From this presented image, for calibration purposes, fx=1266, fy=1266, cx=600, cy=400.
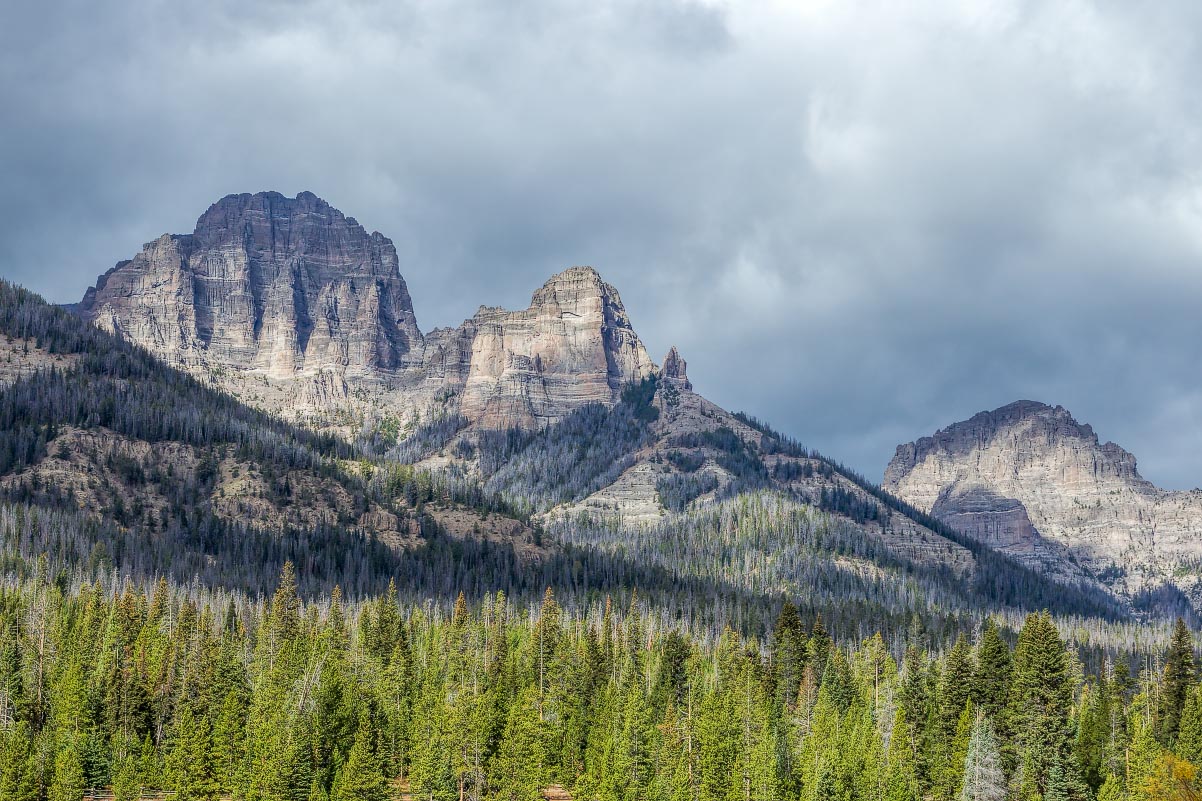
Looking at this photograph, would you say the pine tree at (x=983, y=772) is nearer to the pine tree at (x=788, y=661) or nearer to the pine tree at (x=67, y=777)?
the pine tree at (x=788, y=661)

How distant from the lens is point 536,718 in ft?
380

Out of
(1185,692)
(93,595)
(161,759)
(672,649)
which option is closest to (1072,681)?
(1185,692)

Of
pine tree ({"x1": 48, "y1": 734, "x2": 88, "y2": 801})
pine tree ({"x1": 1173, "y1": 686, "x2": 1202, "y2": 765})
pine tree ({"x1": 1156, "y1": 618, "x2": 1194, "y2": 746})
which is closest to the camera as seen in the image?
pine tree ({"x1": 48, "y1": 734, "x2": 88, "y2": 801})

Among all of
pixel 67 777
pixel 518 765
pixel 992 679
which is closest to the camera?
pixel 67 777

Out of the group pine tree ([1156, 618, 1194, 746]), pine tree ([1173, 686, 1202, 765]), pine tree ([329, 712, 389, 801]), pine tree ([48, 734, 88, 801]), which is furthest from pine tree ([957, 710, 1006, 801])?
pine tree ([48, 734, 88, 801])

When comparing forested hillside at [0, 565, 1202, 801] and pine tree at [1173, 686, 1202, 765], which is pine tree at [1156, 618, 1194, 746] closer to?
forested hillside at [0, 565, 1202, 801]

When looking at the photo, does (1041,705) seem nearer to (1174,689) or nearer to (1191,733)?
(1191,733)

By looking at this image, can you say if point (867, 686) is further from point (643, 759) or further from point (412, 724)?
point (412, 724)

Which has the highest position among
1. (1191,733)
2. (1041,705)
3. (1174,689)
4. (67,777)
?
(1041,705)

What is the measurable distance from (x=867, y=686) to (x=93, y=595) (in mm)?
92117

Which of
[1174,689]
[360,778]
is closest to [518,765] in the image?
[360,778]

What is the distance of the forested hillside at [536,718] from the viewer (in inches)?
4065

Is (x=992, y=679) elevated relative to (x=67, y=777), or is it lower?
elevated

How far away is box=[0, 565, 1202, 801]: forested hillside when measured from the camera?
103250 mm
